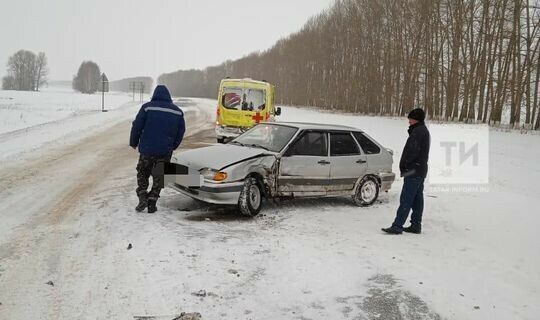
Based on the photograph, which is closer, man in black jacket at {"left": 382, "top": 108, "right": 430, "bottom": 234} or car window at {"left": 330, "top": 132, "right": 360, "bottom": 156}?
man in black jacket at {"left": 382, "top": 108, "right": 430, "bottom": 234}

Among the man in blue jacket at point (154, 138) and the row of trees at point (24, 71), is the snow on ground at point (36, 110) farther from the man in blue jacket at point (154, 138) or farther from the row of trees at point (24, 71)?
the row of trees at point (24, 71)

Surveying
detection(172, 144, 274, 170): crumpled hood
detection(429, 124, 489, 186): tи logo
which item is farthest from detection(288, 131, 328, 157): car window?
detection(429, 124, 489, 186): tи logo

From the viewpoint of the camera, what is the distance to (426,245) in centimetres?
628

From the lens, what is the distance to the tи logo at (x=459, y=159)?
1193 cm

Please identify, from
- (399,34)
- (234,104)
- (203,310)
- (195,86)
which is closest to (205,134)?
(234,104)

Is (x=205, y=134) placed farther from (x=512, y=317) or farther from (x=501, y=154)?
(x=512, y=317)

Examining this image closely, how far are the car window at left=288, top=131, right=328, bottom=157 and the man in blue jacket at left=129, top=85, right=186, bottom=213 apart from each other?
2103 millimetres

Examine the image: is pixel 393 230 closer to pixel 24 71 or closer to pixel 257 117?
pixel 257 117

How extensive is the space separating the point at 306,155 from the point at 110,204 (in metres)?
3.38

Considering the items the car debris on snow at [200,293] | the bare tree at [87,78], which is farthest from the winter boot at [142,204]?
the bare tree at [87,78]

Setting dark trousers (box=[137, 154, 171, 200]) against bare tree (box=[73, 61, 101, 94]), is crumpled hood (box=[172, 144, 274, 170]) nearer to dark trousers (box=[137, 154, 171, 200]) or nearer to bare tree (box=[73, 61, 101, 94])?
dark trousers (box=[137, 154, 171, 200])

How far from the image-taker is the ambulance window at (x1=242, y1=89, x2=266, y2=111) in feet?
49.7

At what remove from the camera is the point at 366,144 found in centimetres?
866

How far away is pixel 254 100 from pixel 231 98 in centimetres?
81
